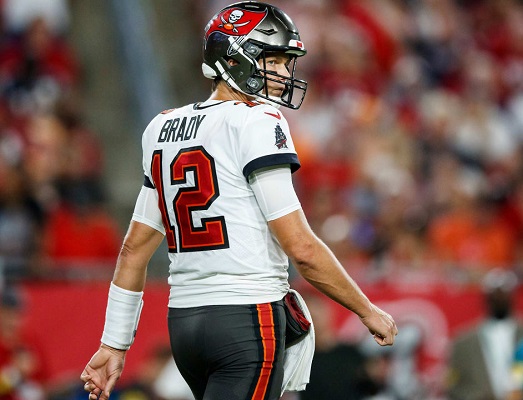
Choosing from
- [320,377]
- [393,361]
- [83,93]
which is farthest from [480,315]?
[83,93]

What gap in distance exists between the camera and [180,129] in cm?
418

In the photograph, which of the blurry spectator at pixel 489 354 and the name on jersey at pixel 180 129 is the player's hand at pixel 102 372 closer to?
the name on jersey at pixel 180 129

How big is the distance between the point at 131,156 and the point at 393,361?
3592mm

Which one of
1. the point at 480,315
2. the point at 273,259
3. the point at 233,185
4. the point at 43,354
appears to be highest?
the point at 233,185

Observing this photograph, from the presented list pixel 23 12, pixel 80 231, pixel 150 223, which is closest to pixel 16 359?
pixel 80 231

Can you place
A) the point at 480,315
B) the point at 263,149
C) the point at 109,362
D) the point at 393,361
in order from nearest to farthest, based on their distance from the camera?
the point at 263,149
the point at 109,362
the point at 393,361
the point at 480,315

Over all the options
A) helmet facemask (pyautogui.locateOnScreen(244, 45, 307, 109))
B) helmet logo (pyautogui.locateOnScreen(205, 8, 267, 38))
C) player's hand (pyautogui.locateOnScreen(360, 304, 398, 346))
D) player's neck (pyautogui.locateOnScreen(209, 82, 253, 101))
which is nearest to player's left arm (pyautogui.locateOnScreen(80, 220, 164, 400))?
player's neck (pyautogui.locateOnScreen(209, 82, 253, 101))

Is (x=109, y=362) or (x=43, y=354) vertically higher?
(x=109, y=362)

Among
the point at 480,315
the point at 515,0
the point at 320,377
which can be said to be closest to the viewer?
the point at 320,377

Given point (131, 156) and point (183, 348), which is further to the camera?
point (131, 156)

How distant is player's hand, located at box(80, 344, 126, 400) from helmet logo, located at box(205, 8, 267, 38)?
1.32 m

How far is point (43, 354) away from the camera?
754 centimetres

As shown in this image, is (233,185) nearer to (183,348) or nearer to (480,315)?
(183,348)

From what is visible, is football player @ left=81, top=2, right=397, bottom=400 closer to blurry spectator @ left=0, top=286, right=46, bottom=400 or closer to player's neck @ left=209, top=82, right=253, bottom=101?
player's neck @ left=209, top=82, right=253, bottom=101
